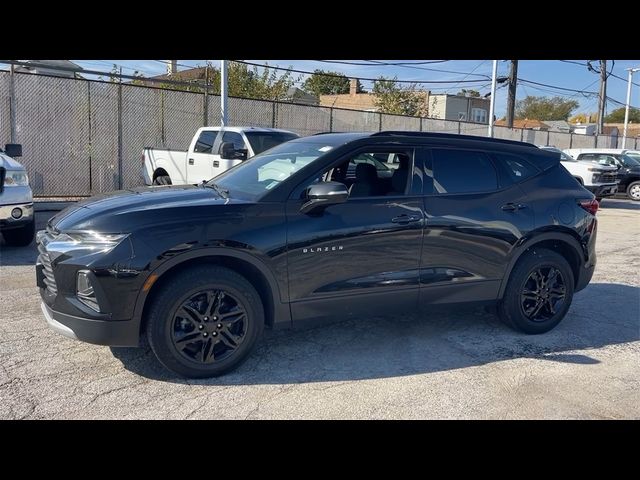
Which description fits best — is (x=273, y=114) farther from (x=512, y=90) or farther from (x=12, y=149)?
Answer: (x=512, y=90)

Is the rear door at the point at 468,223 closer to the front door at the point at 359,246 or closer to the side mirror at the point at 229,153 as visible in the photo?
the front door at the point at 359,246

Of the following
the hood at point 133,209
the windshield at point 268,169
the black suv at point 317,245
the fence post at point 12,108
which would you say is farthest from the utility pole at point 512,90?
the hood at point 133,209

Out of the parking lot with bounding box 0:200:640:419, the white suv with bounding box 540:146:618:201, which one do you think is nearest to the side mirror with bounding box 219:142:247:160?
the parking lot with bounding box 0:200:640:419

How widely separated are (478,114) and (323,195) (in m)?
48.4

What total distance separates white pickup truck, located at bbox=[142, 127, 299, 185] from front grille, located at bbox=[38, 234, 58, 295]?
634cm

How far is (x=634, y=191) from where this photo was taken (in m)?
21.0

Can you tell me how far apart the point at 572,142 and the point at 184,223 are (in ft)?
114

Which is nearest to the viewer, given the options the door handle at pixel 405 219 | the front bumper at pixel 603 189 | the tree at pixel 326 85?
the door handle at pixel 405 219

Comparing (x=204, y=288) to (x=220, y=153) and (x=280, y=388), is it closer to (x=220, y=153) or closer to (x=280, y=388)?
(x=280, y=388)

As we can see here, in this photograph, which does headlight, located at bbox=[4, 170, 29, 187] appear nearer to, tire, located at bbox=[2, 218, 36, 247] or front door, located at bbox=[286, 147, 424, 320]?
tire, located at bbox=[2, 218, 36, 247]

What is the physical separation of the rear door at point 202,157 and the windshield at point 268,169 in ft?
18.9

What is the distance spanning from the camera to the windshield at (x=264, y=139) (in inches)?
423

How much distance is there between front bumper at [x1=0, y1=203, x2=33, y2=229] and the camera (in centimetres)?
725
